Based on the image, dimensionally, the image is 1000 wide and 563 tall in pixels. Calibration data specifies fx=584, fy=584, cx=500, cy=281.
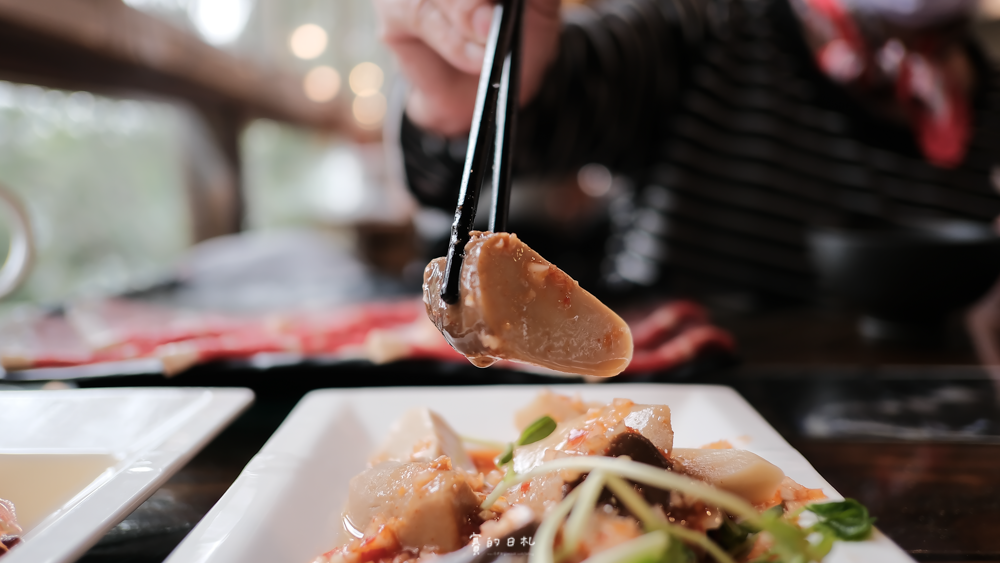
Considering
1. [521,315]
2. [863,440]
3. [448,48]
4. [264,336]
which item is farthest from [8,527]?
[863,440]

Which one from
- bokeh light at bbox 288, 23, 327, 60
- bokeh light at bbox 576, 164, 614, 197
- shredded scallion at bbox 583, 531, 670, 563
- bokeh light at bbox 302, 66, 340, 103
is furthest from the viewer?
bokeh light at bbox 576, 164, 614, 197

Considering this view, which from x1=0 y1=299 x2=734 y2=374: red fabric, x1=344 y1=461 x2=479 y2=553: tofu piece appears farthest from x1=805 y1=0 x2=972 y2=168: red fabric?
x1=344 y1=461 x2=479 y2=553: tofu piece

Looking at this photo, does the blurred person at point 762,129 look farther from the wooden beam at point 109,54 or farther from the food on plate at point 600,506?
the food on plate at point 600,506

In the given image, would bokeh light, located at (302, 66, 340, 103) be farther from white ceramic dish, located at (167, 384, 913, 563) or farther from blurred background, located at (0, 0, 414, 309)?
white ceramic dish, located at (167, 384, 913, 563)

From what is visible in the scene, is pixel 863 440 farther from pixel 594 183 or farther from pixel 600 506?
pixel 594 183

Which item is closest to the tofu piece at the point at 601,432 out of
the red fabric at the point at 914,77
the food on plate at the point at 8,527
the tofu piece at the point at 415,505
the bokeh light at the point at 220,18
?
the tofu piece at the point at 415,505

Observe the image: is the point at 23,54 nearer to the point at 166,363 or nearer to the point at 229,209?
the point at 166,363

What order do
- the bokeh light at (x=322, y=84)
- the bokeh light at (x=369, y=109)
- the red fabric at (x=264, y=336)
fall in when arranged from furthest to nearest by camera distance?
the bokeh light at (x=369, y=109) → the bokeh light at (x=322, y=84) → the red fabric at (x=264, y=336)
